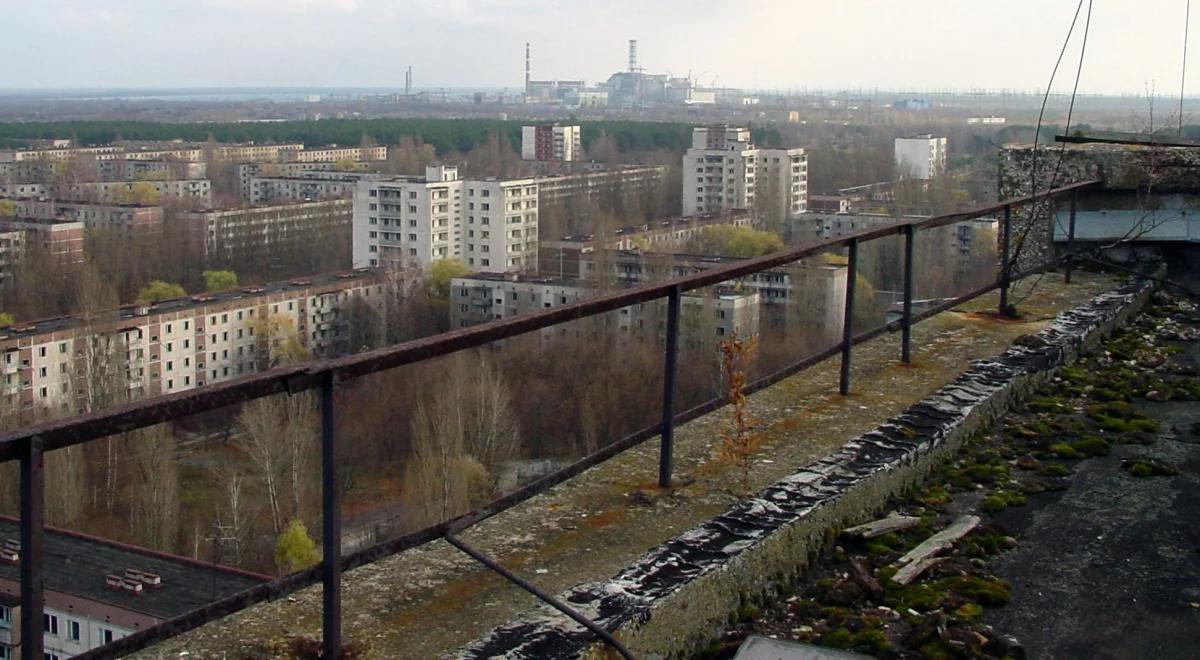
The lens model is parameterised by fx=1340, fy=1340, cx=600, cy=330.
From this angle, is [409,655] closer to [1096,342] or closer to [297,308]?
[1096,342]

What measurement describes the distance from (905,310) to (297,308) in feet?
85.0

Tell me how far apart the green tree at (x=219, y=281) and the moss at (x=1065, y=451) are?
31.4m

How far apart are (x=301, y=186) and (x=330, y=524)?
1993 inches

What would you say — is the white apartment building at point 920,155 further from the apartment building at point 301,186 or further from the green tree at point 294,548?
the green tree at point 294,548

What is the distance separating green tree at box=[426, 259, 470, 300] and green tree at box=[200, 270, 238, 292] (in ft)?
16.8

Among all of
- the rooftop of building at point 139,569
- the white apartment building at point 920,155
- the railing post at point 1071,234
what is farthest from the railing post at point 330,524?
the white apartment building at point 920,155

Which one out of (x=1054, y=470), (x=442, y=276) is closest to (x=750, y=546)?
(x=1054, y=470)

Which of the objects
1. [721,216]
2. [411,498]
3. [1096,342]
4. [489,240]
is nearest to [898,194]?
[721,216]

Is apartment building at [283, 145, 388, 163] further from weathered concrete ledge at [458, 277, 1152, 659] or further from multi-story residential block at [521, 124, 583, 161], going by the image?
weathered concrete ledge at [458, 277, 1152, 659]

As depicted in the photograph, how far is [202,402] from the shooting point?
165 centimetres

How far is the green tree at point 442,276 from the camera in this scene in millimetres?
31438

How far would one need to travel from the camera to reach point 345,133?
79.5 meters

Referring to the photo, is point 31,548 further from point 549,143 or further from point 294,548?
point 549,143

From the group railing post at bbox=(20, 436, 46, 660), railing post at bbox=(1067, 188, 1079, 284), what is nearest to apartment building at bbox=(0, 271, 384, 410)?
railing post at bbox=(1067, 188, 1079, 284)
